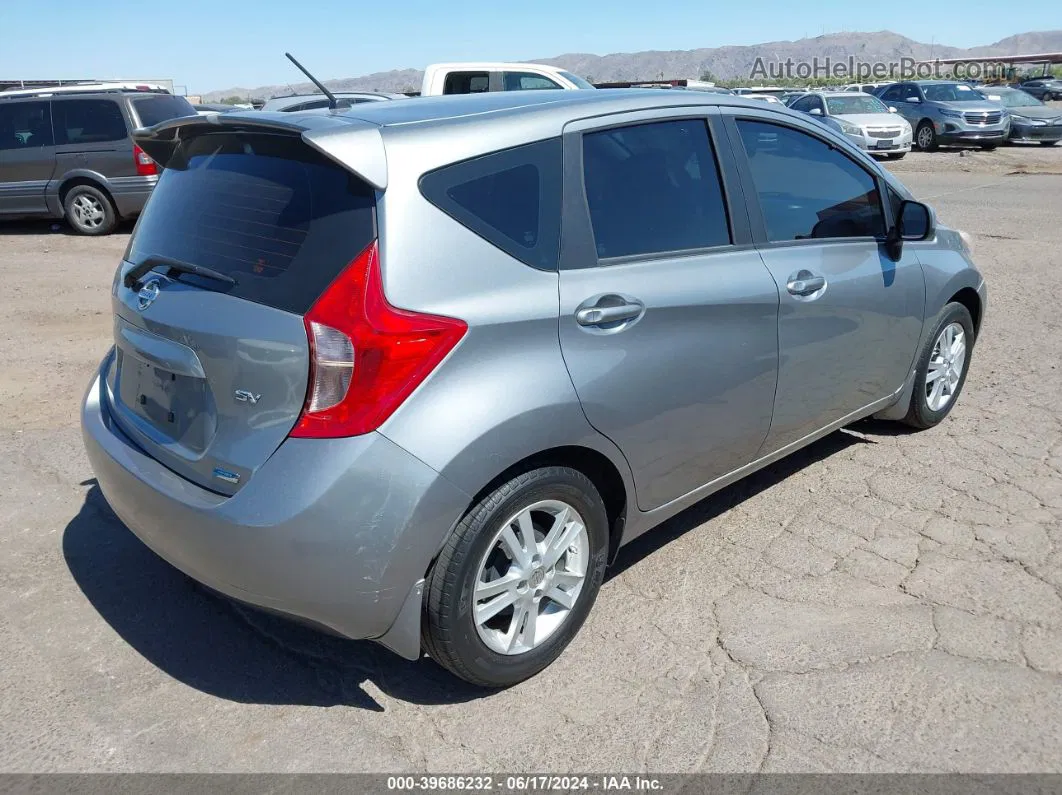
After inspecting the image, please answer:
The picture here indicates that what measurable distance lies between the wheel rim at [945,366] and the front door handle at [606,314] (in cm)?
242

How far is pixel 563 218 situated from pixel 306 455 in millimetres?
1115

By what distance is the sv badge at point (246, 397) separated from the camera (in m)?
2.66

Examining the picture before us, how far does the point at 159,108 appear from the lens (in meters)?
12.5

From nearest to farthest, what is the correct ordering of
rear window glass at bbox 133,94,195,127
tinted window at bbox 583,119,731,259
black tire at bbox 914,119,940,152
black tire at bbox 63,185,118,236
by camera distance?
tinted window at bbox 583,119,731,259, rear window glass at bbox 133,94,195,127, black tire at bbox 63,185,118,236, black tire at bbox 914,119,940,152

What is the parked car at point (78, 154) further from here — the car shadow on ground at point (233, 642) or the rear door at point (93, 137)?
the car shadow on ground at point (233, 642)

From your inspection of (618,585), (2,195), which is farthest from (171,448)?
(2,195)

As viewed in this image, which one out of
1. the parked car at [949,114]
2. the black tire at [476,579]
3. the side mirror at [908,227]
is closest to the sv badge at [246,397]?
Result: the black tire at [476,579]

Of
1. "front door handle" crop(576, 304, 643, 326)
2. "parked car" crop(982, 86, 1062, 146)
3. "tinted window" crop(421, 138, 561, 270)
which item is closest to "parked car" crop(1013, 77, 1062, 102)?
"parked car" crop(982, 86, 1062, 146)

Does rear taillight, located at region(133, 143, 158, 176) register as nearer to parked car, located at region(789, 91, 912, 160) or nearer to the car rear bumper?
the car rear bumper

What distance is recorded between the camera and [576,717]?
2.91 meters

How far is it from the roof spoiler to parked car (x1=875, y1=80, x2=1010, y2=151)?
2339 centimetres

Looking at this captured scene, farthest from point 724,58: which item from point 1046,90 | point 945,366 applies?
point 945,366

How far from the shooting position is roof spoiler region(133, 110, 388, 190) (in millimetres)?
2617

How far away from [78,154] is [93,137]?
1.01ft
